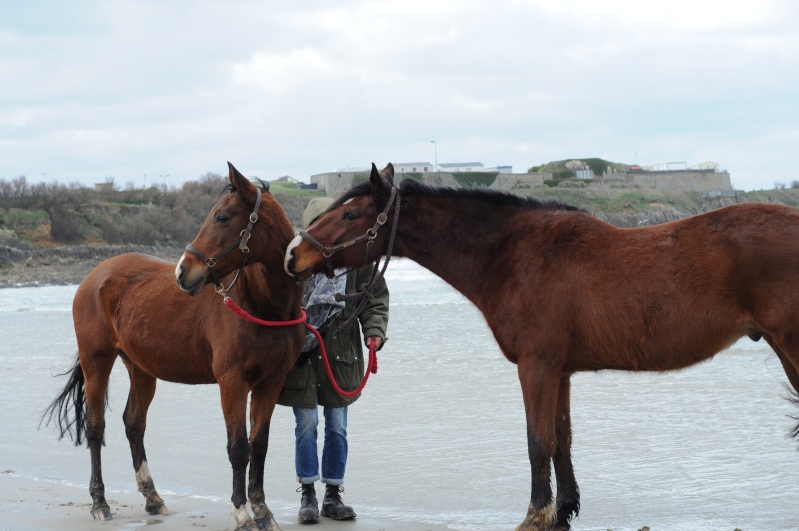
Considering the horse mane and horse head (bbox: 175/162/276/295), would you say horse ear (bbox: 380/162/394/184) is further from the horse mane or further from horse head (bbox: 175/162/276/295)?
horse head (bbox: 175/162/276/295)

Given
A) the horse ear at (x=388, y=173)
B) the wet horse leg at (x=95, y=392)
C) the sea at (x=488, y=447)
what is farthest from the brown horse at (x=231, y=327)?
the sea at (x=488, y=447)

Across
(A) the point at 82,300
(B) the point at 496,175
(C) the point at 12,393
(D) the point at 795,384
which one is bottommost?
(C) the point at 12,393

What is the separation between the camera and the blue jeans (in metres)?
5.41

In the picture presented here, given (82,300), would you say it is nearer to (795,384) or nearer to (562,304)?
(562,304)

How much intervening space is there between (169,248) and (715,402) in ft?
156

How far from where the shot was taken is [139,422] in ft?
19.5

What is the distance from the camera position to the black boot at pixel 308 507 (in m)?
5.29

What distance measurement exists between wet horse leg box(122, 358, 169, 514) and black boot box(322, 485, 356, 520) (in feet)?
3.47

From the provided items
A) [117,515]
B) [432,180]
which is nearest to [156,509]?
[117,515]

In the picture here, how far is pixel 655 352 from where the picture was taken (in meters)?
4.28

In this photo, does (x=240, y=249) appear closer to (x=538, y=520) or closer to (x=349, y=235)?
(x=349, y=235)

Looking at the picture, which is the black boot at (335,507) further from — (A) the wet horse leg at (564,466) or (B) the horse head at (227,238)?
(B) the horse head at (227,238)

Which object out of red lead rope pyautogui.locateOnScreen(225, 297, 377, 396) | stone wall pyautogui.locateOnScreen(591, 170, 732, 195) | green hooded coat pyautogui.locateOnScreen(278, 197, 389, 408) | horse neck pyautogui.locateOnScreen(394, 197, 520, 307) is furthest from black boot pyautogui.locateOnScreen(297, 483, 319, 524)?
stone wall pyautogui.locateOnScreen(591, 170, 732, 195)

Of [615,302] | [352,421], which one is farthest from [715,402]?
[615,302]
